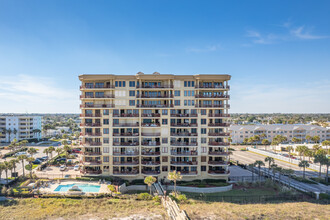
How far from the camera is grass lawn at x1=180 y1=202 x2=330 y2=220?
111ft

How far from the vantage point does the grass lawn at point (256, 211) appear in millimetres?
33778

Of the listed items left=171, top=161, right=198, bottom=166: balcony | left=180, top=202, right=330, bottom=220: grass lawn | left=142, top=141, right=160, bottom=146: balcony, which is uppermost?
left=142, top=141, right=160, bottom=146: balcony

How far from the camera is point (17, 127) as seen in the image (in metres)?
118

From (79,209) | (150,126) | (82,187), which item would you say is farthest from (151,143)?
(79,209)

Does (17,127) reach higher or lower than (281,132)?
higher

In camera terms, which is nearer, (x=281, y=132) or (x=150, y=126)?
(x=150, y=126)

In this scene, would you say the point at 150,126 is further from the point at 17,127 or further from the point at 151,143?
the point at 17,127

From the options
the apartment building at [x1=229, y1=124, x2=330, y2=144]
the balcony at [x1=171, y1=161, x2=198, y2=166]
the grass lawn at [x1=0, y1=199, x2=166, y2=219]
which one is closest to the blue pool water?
the grass lawn at [x1=0, y1=199, x2=166, y2=219]

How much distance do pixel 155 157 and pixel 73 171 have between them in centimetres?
2732

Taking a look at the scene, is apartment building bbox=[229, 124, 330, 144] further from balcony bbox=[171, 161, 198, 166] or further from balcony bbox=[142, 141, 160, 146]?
balcony bbox=[142, 141, 160, 146]

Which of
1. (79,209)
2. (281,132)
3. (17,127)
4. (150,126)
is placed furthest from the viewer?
(281,132)

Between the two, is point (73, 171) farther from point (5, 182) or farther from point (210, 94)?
point (210, 94)

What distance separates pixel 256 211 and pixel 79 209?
32.1 m

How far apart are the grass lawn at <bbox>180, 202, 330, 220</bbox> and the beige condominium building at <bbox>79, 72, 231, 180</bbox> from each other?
538 inches
